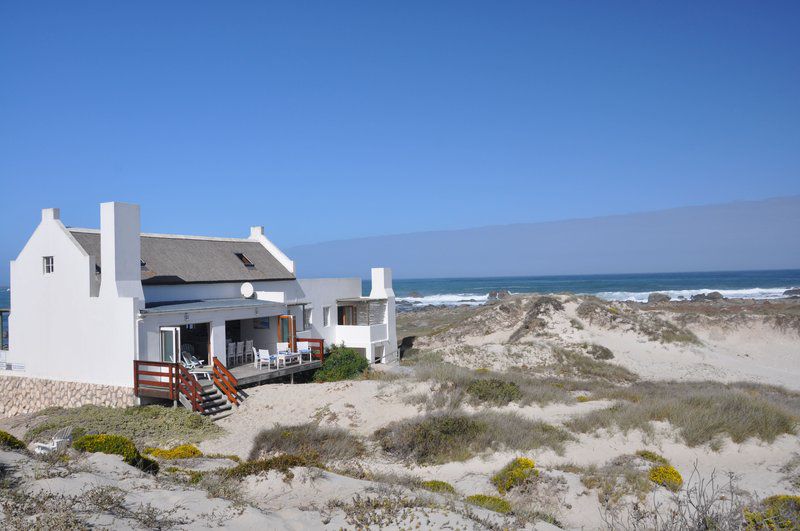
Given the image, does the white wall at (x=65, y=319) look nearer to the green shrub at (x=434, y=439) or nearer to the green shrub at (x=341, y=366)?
the green shrub at (x=341, y=366)

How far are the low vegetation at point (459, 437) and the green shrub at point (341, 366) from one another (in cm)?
854

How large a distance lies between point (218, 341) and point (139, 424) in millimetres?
4598

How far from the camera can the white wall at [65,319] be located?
17625mm

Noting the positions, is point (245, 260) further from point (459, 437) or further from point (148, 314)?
point (459, 437)

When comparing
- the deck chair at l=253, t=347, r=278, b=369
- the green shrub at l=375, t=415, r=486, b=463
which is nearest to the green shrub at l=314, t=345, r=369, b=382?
the deck chair at l=253, t=347, r=278, b=369

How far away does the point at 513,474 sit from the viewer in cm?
1064

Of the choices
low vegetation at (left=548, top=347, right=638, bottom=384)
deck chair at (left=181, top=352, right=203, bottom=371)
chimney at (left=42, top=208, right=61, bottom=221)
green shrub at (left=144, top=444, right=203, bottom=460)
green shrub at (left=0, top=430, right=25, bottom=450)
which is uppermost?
chimney at (left=42, top=208, right=61, bottom=221)

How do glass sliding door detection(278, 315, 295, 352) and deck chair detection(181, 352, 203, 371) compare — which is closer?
deck chair detection(181, 352, 203, 371)

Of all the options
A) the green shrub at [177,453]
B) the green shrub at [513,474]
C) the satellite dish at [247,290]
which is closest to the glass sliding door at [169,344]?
the satellite dish at [247,290]

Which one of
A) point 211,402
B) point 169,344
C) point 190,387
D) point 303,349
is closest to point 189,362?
point 169,344

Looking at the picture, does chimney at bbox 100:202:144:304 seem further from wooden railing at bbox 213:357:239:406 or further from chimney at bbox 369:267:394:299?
chimney at bbox 369:267:394:299

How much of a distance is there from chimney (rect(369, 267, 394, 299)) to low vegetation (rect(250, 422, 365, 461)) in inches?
622

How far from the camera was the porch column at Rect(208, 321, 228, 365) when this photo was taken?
1958 cm

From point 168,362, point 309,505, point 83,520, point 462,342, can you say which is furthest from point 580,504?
point 462,342
